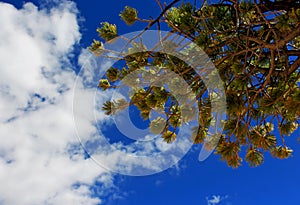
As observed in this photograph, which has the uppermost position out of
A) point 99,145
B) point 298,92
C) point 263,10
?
point 263,10

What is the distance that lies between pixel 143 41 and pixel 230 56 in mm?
709

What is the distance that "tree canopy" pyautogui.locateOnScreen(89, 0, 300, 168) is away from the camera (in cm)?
251

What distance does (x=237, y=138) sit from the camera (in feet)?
9.28

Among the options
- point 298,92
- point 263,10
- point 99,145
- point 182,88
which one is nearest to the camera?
point 298,92

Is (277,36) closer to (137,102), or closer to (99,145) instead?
(137,102)

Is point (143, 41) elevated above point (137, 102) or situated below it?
above

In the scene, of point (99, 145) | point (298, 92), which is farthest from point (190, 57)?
point (99, 145)

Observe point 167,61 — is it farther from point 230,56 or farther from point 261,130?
point 261,130

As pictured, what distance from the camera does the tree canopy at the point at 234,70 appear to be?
98.7 inches

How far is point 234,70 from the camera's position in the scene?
8.53 ft

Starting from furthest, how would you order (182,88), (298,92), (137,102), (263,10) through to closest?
(137,102) → (182,88) → (263,10) → (298,92)

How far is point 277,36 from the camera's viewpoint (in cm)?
246

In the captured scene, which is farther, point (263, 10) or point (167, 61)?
point (167, 61)

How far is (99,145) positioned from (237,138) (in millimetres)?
1160
